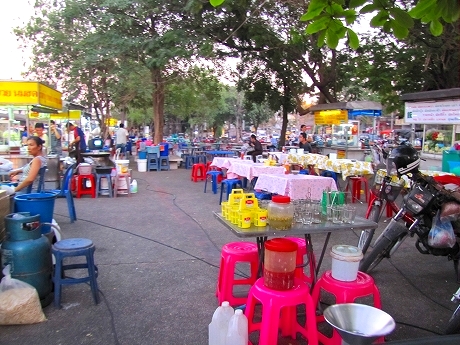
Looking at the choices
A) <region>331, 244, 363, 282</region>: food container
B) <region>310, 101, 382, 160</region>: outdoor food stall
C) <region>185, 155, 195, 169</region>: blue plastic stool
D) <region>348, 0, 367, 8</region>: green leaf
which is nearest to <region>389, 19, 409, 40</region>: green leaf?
<region>348, 0, 367, 8</region>: green leaf

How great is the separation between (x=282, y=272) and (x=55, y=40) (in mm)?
17821

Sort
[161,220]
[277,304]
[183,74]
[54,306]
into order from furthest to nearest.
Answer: [183,74]
[161,220]
[54,306]
[277,304]

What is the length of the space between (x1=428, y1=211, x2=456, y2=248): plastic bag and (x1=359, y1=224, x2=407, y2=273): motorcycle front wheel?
0.27 metres

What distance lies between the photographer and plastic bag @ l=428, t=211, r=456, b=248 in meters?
3.91

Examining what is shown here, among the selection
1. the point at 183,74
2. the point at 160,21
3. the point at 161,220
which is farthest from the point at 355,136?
the point at 161,220

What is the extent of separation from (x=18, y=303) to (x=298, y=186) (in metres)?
4.46

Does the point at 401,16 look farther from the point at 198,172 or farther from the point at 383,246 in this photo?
the point at 198,172

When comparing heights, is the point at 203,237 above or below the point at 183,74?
below

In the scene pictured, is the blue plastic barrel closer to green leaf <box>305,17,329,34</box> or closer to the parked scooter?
green leaf <box>305,17,329,34</box>

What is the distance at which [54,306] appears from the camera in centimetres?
367

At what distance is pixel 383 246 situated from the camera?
4.14 metres

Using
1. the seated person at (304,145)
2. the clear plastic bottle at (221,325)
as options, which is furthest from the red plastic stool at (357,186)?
the clear plastic bottle at (221,325)

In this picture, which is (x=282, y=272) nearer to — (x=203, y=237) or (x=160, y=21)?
(x=203, y=237)

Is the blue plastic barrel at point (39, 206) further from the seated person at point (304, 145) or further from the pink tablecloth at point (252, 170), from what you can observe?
the seated person at point (304, 145)
